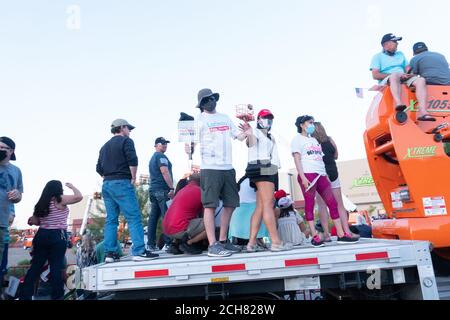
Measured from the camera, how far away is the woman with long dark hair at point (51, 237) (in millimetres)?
3965

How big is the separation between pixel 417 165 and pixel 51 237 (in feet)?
13.4

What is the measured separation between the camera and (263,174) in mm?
3752

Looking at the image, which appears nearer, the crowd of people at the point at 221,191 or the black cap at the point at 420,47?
the crowd of people at the point at 221,191

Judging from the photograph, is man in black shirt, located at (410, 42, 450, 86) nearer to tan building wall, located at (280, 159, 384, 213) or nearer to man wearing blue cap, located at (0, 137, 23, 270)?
man wearing blue cap, located at (0, 137, 23, 270)

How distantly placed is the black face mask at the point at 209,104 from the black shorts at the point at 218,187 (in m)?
0.67

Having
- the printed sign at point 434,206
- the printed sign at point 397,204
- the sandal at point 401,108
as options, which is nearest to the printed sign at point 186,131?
the sandal at point 401,108

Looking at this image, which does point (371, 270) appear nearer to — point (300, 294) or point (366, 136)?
point (300, 294)

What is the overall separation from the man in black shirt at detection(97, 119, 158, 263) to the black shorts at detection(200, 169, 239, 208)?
862mm

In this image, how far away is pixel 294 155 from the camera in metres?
4.21

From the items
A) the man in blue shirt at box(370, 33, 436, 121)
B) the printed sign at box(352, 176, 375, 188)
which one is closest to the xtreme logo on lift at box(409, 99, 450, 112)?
the man in blue shirt at box(370, 33, 436, 121)

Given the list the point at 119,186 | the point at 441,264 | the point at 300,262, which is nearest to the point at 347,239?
the point at 441,264

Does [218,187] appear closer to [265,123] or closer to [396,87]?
[265,123]

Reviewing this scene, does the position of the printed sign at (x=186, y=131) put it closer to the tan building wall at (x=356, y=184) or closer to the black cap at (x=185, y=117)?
the black cap at (x=185, y=117)
